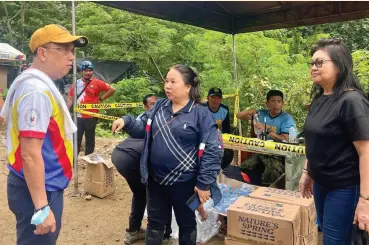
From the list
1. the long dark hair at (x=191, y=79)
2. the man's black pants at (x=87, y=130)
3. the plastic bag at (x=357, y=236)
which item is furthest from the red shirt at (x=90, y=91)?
the plastic bag at (x=357, y=236)

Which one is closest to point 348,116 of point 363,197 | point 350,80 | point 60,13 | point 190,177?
point 350,80

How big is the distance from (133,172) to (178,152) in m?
0.84

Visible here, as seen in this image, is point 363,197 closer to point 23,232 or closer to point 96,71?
point 23,232

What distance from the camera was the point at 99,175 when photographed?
4.96m

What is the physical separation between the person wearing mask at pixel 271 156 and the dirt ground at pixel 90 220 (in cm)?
102

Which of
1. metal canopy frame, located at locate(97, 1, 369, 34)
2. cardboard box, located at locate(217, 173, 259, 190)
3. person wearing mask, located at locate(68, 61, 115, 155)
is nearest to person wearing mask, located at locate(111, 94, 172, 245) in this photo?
cardboard box, located at locate(217, 173, 259, 190)

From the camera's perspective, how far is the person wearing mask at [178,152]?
2.66 metres

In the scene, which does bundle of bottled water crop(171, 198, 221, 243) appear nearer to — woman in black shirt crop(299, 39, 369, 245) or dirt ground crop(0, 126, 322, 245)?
dirt ground crop(0, 126, 322, 245)

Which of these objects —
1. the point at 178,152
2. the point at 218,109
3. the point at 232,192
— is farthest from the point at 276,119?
the point at 178,152

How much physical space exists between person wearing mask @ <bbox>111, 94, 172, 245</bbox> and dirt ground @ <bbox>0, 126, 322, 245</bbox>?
0.52 feet

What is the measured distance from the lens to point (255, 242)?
3.02 meters

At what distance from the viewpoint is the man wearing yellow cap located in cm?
176

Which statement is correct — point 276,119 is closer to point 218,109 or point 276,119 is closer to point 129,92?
point 218,109

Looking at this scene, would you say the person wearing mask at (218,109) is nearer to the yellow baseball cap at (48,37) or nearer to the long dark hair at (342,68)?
the long dark hair at (342,68)
